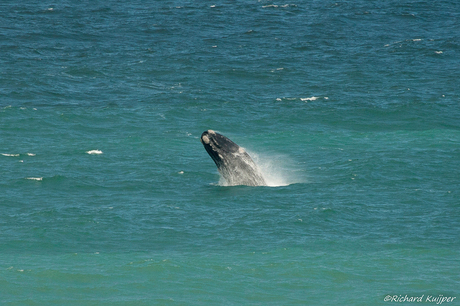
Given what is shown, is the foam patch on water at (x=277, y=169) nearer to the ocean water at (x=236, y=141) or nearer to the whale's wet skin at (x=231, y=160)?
the ocean water at (x=236, y=141)

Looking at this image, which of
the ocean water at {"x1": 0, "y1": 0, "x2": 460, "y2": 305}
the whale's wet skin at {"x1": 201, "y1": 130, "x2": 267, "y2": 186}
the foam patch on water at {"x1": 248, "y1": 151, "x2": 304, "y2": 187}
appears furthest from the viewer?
the foam patch on water at {"x1": 248, "y1": 151, "x2": 304, "y2": 187}

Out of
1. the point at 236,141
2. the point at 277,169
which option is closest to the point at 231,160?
the point at 277,169

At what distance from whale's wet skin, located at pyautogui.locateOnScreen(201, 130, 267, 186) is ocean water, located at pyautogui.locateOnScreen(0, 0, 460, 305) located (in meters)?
0.72

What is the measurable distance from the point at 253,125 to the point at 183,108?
22.5 ft

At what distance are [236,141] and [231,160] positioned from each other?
1444 cm

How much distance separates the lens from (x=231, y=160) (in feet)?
91.2

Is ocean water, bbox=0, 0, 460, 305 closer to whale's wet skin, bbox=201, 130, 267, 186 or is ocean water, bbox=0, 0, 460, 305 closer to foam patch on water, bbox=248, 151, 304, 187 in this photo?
foam patch on water, bbox=248, 151, 304, 187

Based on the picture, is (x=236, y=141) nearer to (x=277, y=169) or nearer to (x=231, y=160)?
(x=277, y=169)

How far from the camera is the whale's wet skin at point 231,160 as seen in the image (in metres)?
26.8

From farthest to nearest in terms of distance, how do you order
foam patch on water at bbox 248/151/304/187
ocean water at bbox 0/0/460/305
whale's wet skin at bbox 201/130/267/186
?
foam patch on water at bbox 248/151/304/187 < whale's wet skin at bbox 201/130/267/186 < ocean water at bbox 0/0/460/305

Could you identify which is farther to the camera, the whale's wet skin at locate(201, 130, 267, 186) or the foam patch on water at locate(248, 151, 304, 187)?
the foam patch on water at locate(248, 151, 304, 187)

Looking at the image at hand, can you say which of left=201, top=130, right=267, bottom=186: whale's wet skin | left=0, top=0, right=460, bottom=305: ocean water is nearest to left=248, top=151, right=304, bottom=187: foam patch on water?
left=0, top=0, right=460, bottom=305: ocean water

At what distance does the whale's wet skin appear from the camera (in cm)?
2680

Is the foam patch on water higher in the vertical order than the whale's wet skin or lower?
lower
